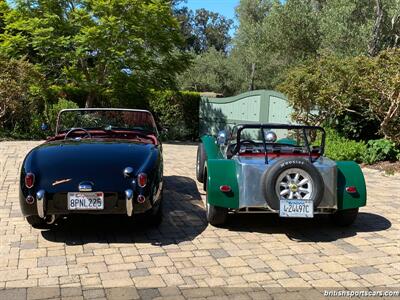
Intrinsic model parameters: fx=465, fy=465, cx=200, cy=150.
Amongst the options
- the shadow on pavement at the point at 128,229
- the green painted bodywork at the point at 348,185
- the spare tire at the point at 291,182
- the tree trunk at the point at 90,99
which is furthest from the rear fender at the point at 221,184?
the tree trunk at the point at 90,99

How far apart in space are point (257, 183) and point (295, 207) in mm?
474

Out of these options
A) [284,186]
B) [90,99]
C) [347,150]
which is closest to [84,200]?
[284,186]

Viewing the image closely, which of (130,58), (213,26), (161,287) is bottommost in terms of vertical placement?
(161,287)

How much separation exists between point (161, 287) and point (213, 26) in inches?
2327

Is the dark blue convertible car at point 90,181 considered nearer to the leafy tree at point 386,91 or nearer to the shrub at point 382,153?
Result: the leafy tree at point 386,91

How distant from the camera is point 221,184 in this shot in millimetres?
5141

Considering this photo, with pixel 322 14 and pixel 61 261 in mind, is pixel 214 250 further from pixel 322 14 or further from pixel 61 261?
pixel 322 14

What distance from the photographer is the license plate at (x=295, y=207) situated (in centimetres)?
490

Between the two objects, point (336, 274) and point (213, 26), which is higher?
point (213, 26)

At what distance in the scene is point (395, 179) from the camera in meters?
9.34

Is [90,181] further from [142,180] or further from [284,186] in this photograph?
[284,186]

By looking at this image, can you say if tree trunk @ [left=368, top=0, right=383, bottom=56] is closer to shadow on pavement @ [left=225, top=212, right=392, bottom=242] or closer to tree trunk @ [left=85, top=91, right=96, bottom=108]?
tree trunk @ [left=85, top=91, right=96, bottom=108]

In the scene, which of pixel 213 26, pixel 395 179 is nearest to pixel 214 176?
pixel 395 179

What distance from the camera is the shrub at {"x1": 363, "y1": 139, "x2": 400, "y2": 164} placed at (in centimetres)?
1088
